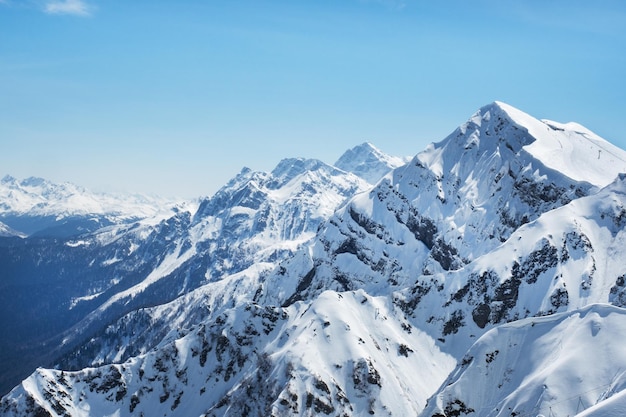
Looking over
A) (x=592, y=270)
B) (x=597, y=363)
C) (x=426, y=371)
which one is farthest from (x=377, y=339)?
(x=597, y=363)

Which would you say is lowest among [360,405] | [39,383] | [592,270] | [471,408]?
[39,383]

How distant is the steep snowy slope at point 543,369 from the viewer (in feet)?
350

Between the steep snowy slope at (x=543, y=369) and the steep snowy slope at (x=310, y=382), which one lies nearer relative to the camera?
the steep snowy slope at (x=543, y=369)

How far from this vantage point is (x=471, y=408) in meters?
140

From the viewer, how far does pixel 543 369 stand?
12544 centimetres

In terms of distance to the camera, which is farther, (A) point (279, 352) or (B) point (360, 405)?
(A) point (279, 352)

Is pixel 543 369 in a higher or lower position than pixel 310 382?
higher

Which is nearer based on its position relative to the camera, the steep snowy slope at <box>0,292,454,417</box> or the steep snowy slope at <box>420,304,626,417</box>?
the steep snowy slope at <box>420,304,626,417</box>

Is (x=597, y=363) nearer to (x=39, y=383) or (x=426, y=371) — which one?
(x=426, y=371)

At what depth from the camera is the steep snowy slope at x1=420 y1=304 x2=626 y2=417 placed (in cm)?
10669

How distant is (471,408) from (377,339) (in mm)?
60180

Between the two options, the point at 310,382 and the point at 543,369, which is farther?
the point at 310,382

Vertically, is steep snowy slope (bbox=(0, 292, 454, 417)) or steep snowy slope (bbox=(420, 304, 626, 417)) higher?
steep snowy slope (bbox=(420, 304, 626, 417))

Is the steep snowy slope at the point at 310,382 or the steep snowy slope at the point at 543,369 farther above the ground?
the steep snowy slope at the point at 543,369
